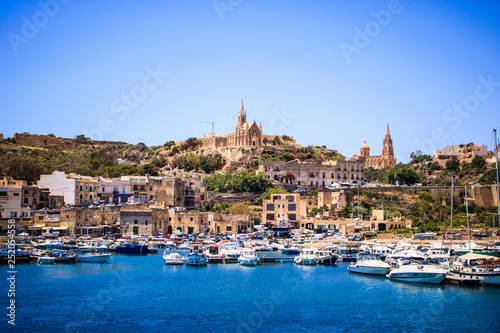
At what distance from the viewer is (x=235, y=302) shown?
105 ft

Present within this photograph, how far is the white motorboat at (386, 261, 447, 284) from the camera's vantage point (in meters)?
36.9

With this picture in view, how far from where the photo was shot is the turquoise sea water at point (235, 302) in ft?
89.2

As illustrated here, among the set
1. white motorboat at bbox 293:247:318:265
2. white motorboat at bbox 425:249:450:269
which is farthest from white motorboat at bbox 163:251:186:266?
white motorboat at bbox 425:249:450:269

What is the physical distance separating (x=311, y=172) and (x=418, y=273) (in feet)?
179

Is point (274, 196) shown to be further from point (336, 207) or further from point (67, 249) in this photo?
point (67, 249)

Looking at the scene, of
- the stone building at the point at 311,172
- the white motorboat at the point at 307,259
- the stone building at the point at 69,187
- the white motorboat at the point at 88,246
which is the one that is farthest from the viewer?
the stone building at the point at 311,172

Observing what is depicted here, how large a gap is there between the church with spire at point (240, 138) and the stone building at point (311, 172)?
15.2m

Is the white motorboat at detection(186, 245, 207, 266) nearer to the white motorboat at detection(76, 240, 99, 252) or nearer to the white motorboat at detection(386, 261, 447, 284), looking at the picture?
the white motorboat at detection(76, 240, 99, 252)

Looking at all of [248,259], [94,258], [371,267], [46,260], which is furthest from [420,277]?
[46,260]

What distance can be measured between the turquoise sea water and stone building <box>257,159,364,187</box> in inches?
1874

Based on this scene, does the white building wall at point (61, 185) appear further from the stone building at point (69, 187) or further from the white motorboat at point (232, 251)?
the white motorboat at point (232, 251)

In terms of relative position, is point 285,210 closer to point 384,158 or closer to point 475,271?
point 475,271

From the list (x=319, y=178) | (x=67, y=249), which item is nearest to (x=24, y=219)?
(x=67, y=249)

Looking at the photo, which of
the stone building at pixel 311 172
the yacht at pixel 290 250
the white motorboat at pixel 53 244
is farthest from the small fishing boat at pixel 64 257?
the stone building at pixel 311 172
